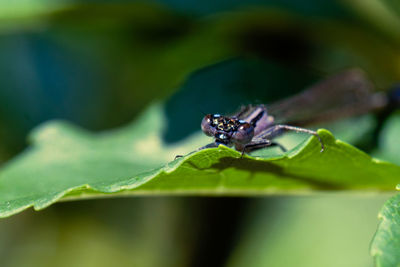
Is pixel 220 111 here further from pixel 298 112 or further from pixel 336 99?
pixel 336 99

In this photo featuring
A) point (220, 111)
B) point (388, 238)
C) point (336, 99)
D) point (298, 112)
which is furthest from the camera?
point (336, 99)

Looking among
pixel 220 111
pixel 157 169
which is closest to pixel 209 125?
pixel 157 169

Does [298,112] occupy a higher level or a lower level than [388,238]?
lower

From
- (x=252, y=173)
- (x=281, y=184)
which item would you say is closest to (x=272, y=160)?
(x=252, y=173)

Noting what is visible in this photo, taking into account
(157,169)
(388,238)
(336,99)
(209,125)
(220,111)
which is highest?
(157,169)

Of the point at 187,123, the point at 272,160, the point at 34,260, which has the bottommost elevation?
the point at 34,260

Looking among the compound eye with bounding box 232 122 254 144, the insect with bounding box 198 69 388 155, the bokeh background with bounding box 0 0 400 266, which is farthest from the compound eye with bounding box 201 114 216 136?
the bokeh background with bounding box 0 0 400 266

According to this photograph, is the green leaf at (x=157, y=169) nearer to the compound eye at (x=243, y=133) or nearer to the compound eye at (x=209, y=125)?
the compound eye at (x=243, y=133)

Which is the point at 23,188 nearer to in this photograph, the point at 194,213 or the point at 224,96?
the point at 194,213
